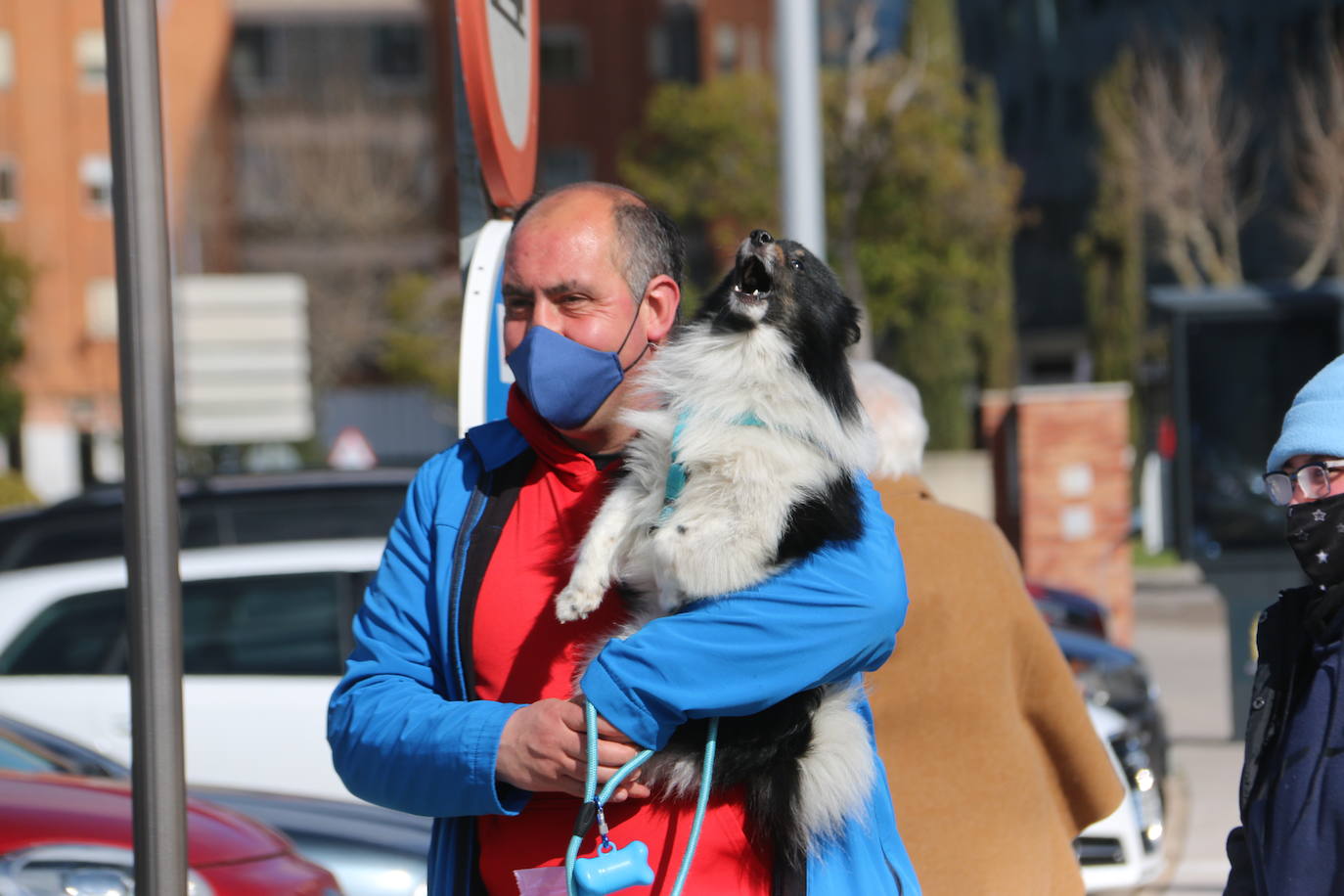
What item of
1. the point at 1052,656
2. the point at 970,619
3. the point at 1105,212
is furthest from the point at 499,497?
the point at 1105,212

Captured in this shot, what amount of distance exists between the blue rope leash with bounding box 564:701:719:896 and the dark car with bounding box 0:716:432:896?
2761 mm

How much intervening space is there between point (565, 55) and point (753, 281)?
133 ft

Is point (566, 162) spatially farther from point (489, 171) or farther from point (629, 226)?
point (629, 226)

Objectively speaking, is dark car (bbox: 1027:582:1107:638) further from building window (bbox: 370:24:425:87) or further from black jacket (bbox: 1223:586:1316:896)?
building window (bbox: 370:24:425:87)

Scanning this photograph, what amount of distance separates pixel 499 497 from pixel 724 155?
1005 inches

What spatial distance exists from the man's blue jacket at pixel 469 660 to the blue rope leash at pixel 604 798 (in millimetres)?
30

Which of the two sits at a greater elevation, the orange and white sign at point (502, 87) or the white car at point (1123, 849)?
the orange and white sign at point (502, 87)

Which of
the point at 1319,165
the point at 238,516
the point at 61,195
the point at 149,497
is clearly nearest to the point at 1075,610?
the point at 238,516

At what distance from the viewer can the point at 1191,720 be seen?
35.8 feet

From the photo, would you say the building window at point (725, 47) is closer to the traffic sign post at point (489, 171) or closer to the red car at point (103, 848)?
the red car at point (103, 848)

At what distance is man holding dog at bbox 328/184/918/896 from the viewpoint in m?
1.84

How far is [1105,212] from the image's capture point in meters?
35.8

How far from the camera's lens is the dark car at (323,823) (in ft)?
15.0

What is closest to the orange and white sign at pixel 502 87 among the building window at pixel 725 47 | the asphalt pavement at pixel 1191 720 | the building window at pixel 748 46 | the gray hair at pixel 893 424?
the gray hair at pixel 893 424
